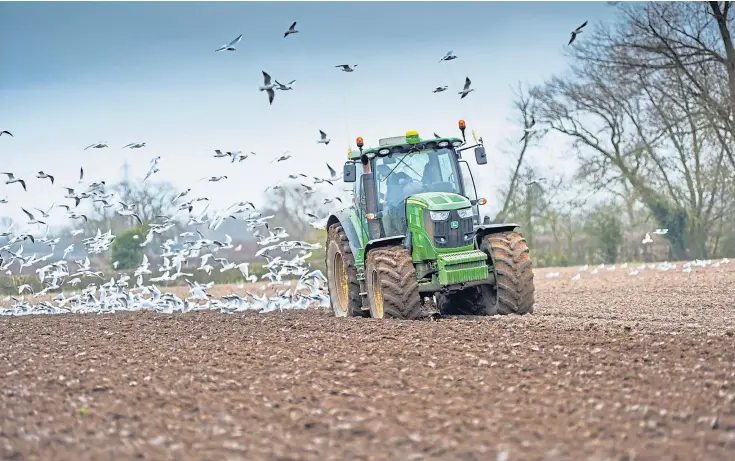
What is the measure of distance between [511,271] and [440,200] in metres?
1.35

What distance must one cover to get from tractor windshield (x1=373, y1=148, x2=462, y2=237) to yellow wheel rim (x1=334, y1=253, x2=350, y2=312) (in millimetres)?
1851

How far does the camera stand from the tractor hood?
46.0ft

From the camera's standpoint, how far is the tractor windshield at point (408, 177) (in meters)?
14.7

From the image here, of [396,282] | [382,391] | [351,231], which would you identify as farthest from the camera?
[351,231]

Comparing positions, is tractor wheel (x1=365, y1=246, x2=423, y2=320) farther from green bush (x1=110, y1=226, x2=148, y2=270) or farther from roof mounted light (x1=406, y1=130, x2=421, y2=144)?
green bush (x1=110, y1=226, x2=148, y2=270)

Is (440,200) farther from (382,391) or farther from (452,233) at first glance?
(382,391)

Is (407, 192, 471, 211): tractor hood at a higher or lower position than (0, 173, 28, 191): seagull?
lower

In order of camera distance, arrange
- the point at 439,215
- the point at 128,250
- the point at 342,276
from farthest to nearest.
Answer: the point at 128,250
the point at 342,276
the point at 439,215

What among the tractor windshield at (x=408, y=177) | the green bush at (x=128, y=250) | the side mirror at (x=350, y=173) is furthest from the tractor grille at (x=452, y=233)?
the green bush at (x=128, y=250)

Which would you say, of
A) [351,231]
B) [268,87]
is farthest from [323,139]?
[351,231]

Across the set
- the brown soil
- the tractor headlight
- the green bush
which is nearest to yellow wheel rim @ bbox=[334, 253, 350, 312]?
the brown soil

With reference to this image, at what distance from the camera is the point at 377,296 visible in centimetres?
1448

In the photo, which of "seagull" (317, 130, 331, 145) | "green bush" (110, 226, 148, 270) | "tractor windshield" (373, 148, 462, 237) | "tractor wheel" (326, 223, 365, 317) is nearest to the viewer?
"tractor windshield" (373, 148, 462, 237)

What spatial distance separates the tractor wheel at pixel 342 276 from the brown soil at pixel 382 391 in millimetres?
765
